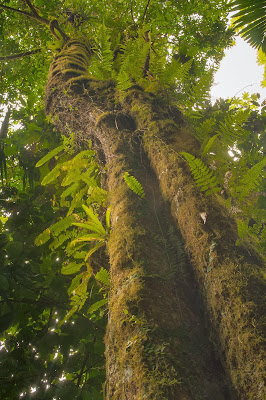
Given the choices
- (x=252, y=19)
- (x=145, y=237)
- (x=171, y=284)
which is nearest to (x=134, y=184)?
(x=145, y=237)

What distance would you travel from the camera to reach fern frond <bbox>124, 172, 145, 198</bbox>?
6.69 feet

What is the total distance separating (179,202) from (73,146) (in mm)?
2038

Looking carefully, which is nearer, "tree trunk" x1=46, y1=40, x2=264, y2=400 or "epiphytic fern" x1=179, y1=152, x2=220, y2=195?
"tree trunk" x1=46, y1=40, x2=264, y2=400

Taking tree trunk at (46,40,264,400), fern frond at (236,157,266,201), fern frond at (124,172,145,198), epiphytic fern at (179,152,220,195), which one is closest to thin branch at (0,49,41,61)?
tree trunk at (46,40,264,400)

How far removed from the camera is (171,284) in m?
1.65

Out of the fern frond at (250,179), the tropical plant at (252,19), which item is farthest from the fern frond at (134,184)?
the tropical plant at (252,19)

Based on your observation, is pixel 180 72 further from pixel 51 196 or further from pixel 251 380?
pixel 251 380

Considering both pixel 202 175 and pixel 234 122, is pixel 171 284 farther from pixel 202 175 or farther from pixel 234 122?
pixel 234 122

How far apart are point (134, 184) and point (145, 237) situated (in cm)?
41

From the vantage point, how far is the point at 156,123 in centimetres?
248

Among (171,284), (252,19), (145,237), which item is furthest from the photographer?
(145,237)

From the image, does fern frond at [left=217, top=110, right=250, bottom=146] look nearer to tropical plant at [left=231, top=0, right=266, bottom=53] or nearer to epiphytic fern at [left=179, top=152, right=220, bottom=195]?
epiphytic fern at [left=179, top=152, right=220, bottom=195]

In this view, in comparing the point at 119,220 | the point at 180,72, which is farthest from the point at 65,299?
the point at 180,72

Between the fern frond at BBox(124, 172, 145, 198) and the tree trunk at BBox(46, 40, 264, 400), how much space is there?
85 millimetres
